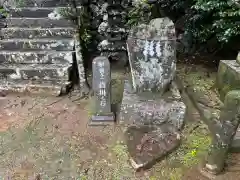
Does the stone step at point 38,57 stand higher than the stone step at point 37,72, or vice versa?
the stone step at point 38,57

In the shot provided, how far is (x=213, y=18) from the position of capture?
4.69m

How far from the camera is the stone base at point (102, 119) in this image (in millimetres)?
3855

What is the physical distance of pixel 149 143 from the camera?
330 cm

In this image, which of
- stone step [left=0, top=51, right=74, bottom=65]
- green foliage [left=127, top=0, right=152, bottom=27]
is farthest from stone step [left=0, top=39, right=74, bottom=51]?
green foliage [left=127, top=0, right=152, bottom=27]

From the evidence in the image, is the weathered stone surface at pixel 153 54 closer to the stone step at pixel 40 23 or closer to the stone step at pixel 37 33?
the stone step at pixel 37 33

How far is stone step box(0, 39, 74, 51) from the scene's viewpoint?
199 inches

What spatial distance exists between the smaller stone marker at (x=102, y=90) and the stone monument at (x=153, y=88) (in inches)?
10.2

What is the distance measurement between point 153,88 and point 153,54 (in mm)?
500

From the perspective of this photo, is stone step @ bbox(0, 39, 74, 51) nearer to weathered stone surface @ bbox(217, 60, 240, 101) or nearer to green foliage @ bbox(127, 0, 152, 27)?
green foliage @ bbox(127, 0, 152, 27)

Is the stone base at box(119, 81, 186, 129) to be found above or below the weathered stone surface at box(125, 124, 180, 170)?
above

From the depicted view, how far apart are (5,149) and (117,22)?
10.2 ft

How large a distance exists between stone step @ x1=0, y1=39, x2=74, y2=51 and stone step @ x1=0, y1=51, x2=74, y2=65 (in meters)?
0.14

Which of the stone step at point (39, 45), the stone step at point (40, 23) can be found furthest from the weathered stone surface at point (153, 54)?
the stone step at point (40, 23)

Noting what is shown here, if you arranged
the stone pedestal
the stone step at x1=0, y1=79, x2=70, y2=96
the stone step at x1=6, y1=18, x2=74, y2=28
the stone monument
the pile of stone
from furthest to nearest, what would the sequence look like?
the stone step at x1=6, y1=18, x2=74, y2=28
the pile of stone
the stone step at x1=0, y1=79, x2=70, y2=96
the stone pedestal
the stone monument
